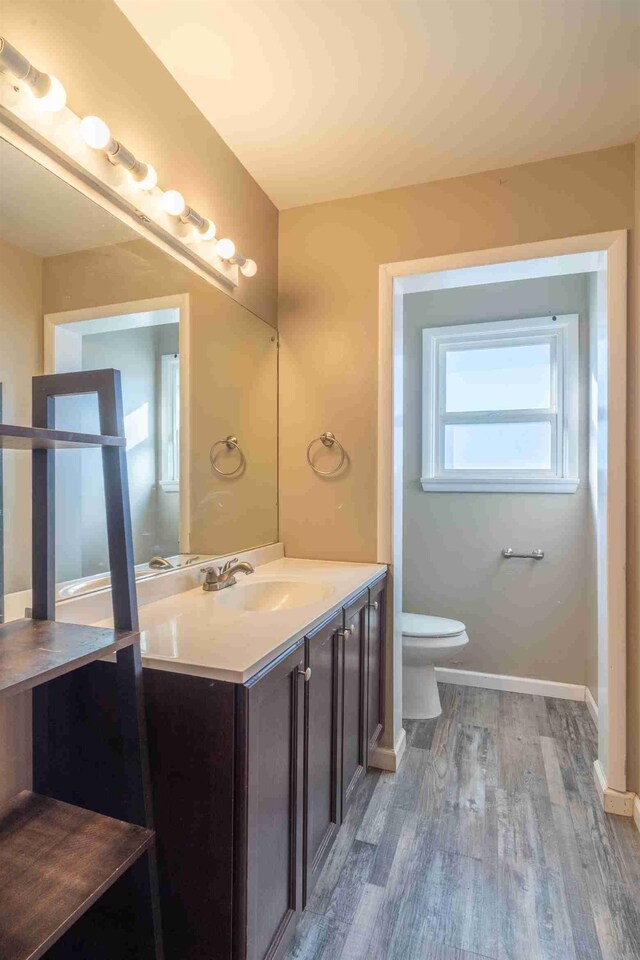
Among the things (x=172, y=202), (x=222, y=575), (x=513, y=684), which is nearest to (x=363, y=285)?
(x=172, y=202)

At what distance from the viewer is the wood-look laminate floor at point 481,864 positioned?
1292 millimetres

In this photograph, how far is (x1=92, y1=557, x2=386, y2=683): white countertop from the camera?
954 millimetres

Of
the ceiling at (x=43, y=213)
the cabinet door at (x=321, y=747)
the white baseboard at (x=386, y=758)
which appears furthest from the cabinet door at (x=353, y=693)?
the ceiling at (x=43, y=213)

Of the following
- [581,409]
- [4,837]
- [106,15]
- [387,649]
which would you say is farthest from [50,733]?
[581,409]

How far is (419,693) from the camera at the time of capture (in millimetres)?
2523

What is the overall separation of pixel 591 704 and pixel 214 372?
249cm

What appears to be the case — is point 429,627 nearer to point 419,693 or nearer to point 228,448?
point 419,693

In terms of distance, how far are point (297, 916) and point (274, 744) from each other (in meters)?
0.50

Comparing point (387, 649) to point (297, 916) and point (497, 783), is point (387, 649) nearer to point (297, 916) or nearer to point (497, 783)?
point (497, 783)

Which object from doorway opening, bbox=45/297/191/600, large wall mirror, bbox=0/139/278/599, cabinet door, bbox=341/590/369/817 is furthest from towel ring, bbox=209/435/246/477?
cabinet door, bbox=341/590/369/817

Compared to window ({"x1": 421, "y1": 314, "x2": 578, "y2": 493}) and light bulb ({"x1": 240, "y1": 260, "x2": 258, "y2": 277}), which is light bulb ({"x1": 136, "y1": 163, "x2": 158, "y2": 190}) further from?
window ({"x1": 421, "y1": 314, "x2": 578, "y2": 493})

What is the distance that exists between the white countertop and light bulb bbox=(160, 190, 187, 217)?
1.17 metres

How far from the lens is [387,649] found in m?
2.06

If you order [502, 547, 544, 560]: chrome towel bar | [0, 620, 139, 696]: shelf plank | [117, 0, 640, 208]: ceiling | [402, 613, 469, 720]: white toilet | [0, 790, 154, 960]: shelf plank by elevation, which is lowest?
[402, 613, 469, 720]: white toilet
